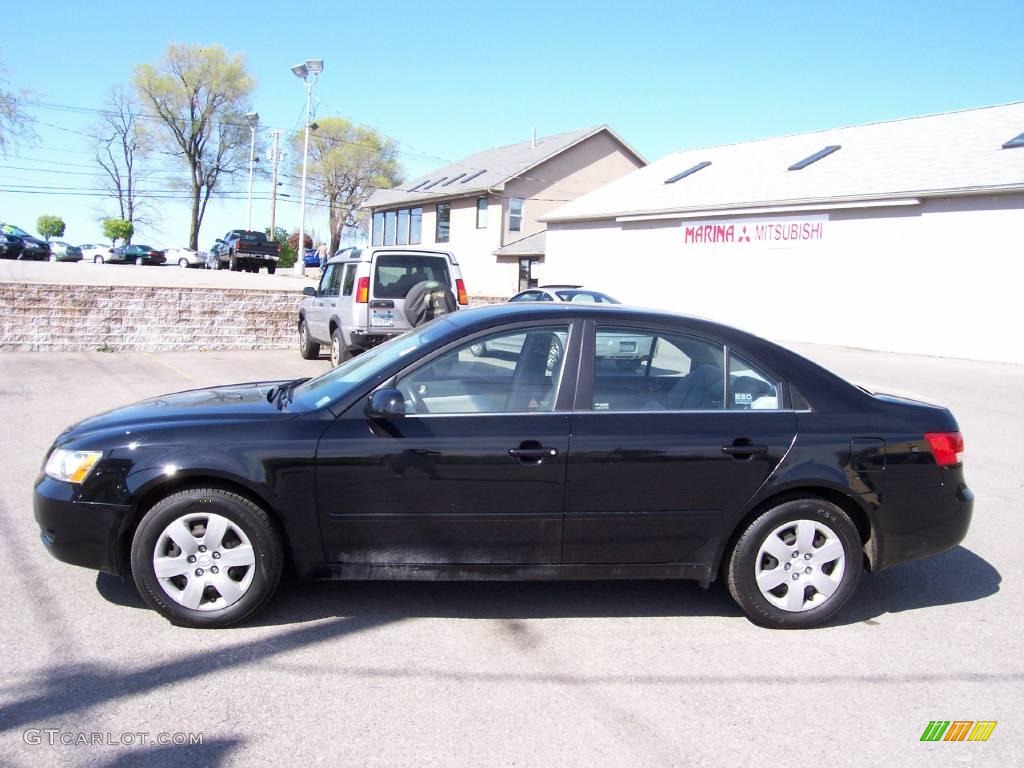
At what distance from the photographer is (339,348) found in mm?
13430

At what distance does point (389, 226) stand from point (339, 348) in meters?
38.7

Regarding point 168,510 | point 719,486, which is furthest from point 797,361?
point 168,510

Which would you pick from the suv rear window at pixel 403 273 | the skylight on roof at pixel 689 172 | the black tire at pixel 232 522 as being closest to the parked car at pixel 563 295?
the suv rear window at pixel 403 273

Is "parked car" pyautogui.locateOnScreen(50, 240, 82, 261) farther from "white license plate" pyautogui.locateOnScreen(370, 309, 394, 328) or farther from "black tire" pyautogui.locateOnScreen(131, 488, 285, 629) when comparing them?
"black tire" pyautogui.locateOnScreen(131, 488, 285, 629)

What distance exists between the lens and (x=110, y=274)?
102ft

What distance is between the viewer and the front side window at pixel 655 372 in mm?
4418

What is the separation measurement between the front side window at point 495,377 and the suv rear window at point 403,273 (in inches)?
335

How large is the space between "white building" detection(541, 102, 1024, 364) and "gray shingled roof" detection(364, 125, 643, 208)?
9.80m

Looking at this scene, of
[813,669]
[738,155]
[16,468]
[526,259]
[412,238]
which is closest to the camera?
[813,669]

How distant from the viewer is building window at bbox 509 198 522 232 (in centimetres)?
4047

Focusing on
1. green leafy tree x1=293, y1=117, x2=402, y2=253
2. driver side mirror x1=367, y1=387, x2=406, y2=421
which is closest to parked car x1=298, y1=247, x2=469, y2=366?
driver side mirror x1=367, y1=387, x2=406, y2=421

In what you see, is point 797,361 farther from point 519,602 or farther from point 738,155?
point 738,155

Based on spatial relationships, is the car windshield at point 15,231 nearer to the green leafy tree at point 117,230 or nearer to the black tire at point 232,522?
the green leafy tree at point 117,230

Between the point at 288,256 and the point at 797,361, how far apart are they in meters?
57.5
